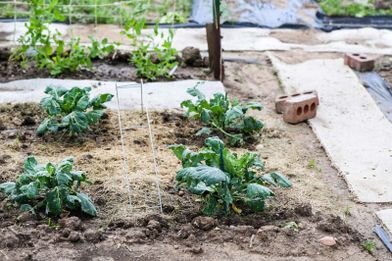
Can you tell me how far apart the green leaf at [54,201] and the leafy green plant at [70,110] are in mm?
1306

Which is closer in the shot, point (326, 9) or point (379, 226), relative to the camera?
point (379, 226)

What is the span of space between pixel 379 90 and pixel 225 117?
212cm

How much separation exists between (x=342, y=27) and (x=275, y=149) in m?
3.97

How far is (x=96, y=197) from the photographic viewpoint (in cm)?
529

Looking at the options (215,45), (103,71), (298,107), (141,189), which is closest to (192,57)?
(215,45)

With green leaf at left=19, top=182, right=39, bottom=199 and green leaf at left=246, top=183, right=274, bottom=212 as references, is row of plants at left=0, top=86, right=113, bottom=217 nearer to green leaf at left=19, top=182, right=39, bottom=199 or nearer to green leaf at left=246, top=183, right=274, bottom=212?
green leaf at left=19, top=182, right=39, bottom=199

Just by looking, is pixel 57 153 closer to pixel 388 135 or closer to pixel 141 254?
pixel 141 254

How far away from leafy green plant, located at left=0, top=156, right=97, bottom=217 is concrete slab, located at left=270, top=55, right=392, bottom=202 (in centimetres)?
199

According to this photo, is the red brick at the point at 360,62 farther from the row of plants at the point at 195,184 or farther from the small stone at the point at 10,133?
the small stone at the point at 10,133

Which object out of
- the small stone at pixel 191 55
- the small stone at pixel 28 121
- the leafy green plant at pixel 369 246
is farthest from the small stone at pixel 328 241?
the small stone at pixel 191 55

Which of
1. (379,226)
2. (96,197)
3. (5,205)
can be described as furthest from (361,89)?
(5,205)

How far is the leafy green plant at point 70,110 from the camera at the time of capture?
20.4ft

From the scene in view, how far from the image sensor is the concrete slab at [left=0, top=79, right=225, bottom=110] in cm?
707

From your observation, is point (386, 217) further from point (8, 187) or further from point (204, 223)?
point (8, 187)
